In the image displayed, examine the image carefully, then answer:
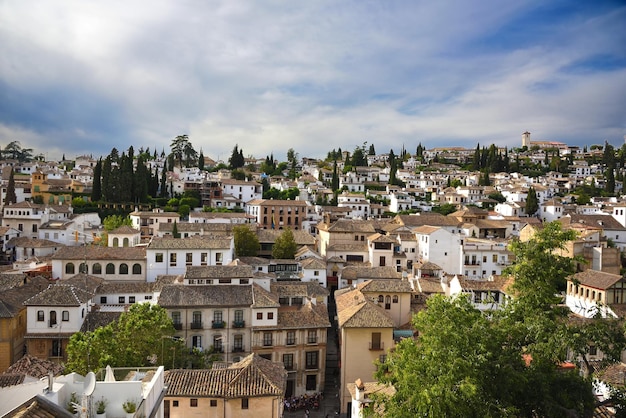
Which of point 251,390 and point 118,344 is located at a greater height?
point 118,344

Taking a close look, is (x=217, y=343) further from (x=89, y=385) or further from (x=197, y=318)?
(x=89, y=385)

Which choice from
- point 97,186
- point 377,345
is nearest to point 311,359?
point 377,345

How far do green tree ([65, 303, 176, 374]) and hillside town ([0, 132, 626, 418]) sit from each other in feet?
0.71

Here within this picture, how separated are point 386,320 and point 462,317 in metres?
15.3

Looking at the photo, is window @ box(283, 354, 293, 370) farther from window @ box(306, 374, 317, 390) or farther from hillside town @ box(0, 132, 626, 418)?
window @ box(306, 374, 317, 390)

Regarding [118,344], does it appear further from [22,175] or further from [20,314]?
[22,175]

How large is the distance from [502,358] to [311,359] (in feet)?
61.5

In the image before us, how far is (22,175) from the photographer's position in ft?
309

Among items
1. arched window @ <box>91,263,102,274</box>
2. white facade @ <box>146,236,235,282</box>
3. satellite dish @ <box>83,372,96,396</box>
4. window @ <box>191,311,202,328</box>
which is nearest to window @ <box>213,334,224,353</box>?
window @ <box>191,311,202,328</box>

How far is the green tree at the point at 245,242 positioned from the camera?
51.4 meters

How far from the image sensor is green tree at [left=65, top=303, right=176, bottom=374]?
849 inches

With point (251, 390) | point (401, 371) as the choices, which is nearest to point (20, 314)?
point (251, 390)

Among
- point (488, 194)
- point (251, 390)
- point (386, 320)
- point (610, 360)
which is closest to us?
point (610, 360)

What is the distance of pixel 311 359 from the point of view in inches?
1225
